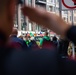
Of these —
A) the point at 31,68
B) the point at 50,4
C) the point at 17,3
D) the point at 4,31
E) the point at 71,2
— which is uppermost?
the point at 50,4

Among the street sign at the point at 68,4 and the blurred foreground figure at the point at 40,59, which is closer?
the blurred foreground figure at the point at 40,59

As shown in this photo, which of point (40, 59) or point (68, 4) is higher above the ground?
point (68, 4)

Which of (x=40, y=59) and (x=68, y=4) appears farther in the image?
(x=68, y=4)

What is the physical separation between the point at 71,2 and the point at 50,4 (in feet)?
172

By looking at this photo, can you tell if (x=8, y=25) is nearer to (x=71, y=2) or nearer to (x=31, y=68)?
(x=31, y=68)

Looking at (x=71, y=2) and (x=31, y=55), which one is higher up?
(x=71, y=2)

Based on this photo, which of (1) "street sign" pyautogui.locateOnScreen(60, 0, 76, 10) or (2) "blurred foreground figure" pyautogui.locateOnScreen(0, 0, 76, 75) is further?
(1) "street sign" pyautogui.locateOnScreen(60, 0, 76, 10)

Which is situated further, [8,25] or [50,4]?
[50,4]

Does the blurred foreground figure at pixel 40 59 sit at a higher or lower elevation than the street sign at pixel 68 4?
lower

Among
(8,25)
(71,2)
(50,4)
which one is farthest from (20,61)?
(50,4)

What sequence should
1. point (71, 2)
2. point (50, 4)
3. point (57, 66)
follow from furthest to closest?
point (50, 4)
point (71, 2)
point (57, 66)

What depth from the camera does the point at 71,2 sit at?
653 cm

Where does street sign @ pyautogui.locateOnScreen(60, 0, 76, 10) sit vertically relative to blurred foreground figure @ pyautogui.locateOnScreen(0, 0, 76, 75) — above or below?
above

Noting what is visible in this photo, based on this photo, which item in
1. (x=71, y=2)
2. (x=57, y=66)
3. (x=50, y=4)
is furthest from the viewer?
(x=50, y=4)
